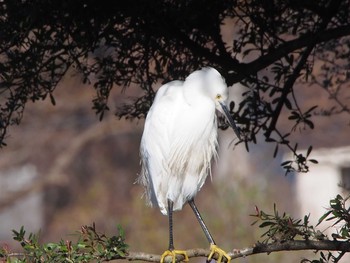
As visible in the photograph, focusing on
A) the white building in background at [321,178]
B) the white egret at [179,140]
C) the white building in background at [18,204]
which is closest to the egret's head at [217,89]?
the white egret at [179,140]

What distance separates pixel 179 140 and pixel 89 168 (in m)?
9.55

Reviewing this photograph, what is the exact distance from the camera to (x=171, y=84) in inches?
135

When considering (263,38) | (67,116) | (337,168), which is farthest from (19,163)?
(263,38)

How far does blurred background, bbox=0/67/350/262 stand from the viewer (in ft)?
34.5

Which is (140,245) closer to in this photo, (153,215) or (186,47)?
(153,215)

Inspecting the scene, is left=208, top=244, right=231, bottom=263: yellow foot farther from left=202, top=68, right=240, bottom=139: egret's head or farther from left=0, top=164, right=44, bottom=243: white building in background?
left=0, top=164, right=44, bottom=243: white building in background

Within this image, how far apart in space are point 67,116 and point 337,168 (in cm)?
383

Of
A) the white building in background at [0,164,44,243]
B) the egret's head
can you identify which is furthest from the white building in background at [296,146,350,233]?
the egret's head

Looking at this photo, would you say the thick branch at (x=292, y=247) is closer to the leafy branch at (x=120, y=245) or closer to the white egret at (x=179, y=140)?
the leafy branch at (x=120, y=245)

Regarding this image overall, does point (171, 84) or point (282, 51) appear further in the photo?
point (282, 51)

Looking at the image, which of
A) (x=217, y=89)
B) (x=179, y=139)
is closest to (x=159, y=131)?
(x=179, y=139)

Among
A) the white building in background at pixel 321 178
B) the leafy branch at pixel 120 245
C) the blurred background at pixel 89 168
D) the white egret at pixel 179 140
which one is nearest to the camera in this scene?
the leafy branch at pixel 120 245

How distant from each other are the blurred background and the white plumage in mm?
6132

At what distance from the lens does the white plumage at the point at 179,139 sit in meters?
3.38
